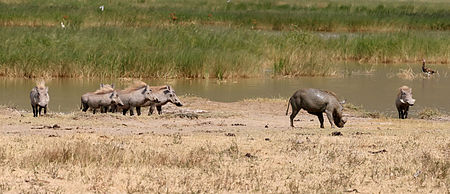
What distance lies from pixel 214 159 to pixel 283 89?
14612 millimetres

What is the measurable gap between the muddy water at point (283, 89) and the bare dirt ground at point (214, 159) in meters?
6.90

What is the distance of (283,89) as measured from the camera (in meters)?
25.4

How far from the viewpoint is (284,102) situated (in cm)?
2133

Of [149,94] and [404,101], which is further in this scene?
[404,101]

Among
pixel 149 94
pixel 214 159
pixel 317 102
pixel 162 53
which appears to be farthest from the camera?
pixel 162 53

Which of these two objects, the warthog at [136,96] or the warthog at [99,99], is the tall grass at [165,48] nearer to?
the warthog at [136,96]

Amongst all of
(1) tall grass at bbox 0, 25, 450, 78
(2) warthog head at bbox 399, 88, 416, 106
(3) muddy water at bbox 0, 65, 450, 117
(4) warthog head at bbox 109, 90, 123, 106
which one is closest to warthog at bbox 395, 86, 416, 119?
(2) warthog head at bbox 399, 88, 416, 106

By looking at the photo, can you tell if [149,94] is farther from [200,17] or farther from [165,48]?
[200,17]

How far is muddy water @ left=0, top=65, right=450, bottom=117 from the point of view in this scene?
873 inches

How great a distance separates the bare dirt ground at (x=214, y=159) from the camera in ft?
31.3

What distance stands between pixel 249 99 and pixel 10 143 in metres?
10.9

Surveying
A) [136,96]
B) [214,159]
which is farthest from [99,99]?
[214,159]

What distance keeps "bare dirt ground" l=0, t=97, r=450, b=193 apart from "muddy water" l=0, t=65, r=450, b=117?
6.90 meters

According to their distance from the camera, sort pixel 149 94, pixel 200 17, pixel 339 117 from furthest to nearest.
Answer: pixel 200 17, pixel 149 94, pixel 339 117
